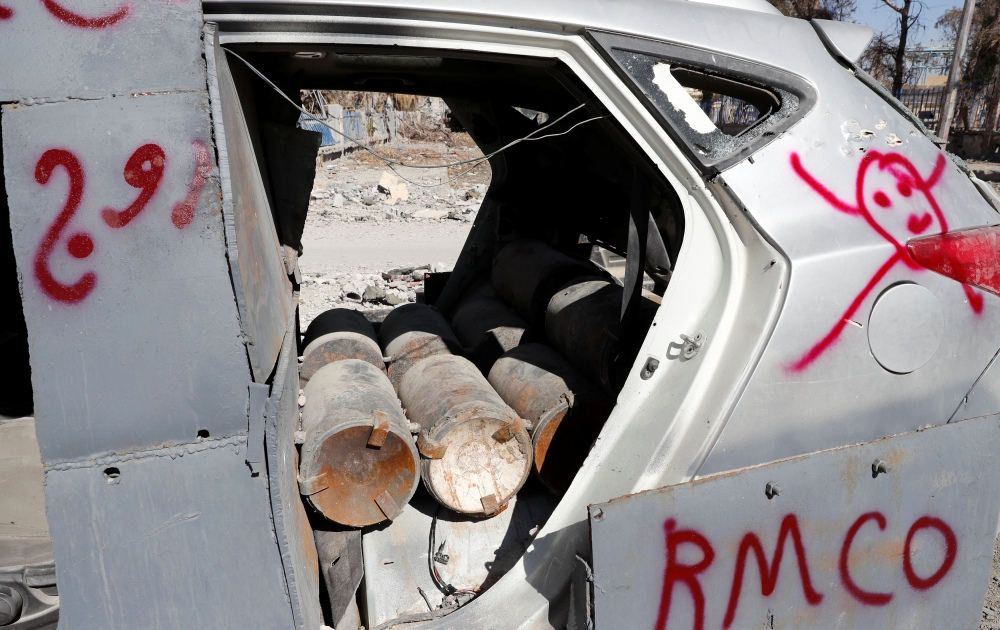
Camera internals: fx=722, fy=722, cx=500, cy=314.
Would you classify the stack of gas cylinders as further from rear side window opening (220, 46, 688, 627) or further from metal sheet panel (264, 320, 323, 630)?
metal sheet panel (264, 320, 323, 630)

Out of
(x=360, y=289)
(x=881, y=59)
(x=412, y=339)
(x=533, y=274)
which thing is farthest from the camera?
(x=881, y=59)

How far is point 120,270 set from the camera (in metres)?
1.47

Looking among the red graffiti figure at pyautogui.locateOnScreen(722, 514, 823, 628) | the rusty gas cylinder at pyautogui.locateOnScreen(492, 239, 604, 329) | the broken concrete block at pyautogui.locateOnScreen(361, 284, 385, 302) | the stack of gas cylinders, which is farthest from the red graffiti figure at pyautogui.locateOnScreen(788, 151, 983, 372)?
the broken concrete block at pyautogui.locateOnScreen(361, 284, 385, 302)

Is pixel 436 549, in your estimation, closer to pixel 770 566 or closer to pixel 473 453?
pixel 473 453

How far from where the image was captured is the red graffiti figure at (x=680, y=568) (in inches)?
68.1

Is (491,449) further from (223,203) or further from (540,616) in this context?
(223,203)

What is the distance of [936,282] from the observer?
73.6 inches

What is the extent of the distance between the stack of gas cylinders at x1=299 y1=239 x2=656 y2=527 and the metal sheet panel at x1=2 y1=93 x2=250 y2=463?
714mm

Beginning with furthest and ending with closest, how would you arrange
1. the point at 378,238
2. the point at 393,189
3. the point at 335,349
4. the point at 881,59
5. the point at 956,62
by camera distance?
the point at 881,59 → the point at 393,189 → the point at 956,62 → the point at 378,238 → the point at 335,349

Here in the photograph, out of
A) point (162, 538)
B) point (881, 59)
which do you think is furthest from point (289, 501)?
point (881, 59)

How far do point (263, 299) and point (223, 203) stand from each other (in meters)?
0.38

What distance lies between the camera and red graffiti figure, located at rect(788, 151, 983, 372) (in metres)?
1.79

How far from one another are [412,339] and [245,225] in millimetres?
1491

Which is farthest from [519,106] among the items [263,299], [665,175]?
[263,299]
